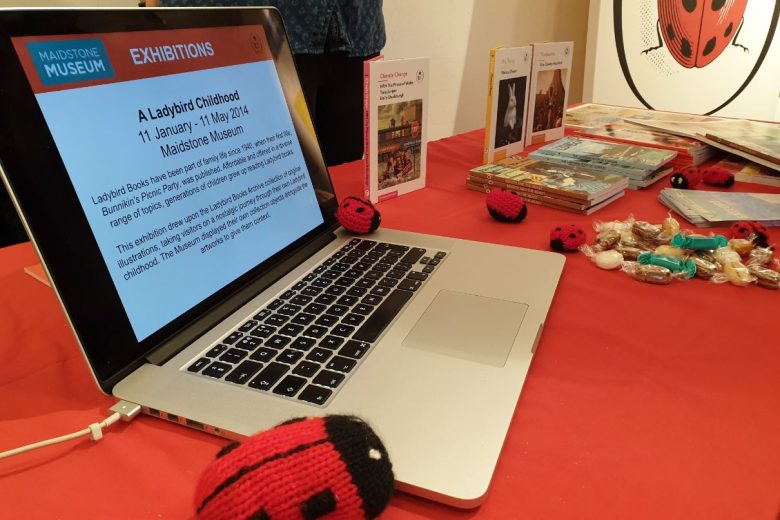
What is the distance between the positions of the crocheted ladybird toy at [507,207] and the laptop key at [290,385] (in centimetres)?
49

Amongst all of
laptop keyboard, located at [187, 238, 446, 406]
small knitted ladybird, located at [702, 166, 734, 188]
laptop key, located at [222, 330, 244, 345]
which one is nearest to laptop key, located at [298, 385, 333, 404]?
laptop keyboard, located at [187, 238, 446, 406]

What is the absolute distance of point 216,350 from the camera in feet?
1.60

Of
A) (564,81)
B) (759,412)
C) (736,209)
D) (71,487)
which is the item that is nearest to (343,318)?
(71,487)

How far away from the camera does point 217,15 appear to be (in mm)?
621

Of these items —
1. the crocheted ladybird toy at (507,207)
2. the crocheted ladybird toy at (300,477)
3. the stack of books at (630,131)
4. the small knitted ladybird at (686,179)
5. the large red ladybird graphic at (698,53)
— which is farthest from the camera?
→ the large red ladybird graphic at (698,53)

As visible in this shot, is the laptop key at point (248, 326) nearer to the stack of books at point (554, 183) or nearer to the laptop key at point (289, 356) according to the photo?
the laptop key at point (289, 356)

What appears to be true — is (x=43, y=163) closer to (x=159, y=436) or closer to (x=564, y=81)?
(x=159, y=436)

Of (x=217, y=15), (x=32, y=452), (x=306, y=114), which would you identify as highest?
(x=217, y=15)

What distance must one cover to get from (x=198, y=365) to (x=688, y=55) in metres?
2.59

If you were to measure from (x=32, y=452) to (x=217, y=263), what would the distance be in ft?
0.74

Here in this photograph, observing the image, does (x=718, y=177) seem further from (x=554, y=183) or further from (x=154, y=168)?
(x=154, y=168)

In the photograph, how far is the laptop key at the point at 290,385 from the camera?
0.43 meters

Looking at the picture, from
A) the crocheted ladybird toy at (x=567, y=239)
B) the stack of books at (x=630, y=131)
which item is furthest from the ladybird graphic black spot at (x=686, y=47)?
the crocheted ladybird toy at (x=567, y=239)

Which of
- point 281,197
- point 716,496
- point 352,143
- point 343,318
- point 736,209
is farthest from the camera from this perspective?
point 352,143
